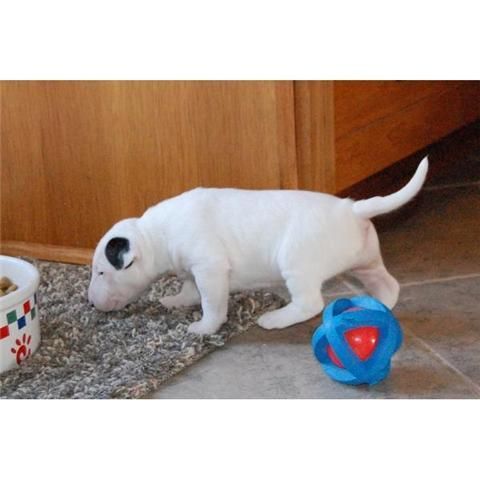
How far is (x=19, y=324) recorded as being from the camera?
1771 millimetres

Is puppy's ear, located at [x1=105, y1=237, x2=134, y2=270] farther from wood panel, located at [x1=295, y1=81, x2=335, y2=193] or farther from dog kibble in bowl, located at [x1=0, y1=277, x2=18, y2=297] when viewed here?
wood panel, located at [x1=295, y1=81, x2=335, y2=193]

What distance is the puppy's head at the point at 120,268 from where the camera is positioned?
1.89 m

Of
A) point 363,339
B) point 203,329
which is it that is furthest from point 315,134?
point 363,339

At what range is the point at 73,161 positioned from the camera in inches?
93.4

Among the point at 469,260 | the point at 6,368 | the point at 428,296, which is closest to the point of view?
the point at 6,368

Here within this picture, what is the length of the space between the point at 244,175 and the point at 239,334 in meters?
0.42

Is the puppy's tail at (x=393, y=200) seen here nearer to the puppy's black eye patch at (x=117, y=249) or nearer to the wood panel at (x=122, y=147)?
the wood panel at (x=122, y=147)

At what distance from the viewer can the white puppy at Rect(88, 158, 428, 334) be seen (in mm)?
1864

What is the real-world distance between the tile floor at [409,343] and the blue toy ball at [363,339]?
0.04 meters

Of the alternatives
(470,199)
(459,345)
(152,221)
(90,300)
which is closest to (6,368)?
(90,300)

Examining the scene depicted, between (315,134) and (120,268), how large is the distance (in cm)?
58

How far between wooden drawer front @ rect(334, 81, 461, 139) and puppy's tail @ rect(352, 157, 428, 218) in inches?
16.0

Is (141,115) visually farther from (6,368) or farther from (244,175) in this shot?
(6,368)

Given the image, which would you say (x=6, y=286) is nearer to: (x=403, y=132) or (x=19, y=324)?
(x=19, y=324)
